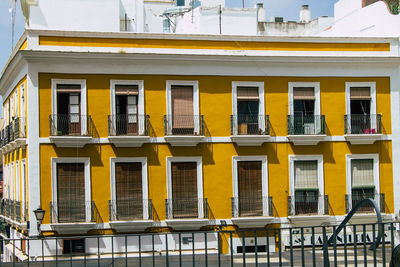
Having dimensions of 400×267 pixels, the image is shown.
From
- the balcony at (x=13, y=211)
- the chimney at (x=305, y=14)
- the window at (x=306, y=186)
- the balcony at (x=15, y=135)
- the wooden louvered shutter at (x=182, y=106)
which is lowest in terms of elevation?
the balcony at (x=13, y=211)

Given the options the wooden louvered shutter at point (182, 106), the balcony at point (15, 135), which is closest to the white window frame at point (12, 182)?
the balcony at point (15, 135)

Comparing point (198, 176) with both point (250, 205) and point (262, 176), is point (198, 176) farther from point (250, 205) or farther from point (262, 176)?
point (262, 176)

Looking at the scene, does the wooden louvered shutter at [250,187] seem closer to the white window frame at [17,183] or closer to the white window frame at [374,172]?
the white window frame at [374,172]

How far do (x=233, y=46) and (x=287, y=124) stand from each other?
11.0 feet

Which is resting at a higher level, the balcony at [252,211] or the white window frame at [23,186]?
the white window frame at [23,186]

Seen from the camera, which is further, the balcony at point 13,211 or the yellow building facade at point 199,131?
the balcony at point 13,211

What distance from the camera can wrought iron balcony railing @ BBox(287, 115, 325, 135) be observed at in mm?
22641

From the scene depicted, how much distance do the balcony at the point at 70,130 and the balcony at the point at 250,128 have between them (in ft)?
16.4

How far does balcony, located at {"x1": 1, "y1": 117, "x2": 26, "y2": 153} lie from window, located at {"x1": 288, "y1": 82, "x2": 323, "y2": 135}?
924 centimetres

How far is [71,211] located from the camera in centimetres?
2097

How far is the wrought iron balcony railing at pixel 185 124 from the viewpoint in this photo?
856 inches

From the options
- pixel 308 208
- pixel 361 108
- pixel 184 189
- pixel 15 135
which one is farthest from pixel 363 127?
pixel 15 135

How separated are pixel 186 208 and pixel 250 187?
2.40 m

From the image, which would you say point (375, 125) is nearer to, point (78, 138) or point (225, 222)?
point (225, 222)
